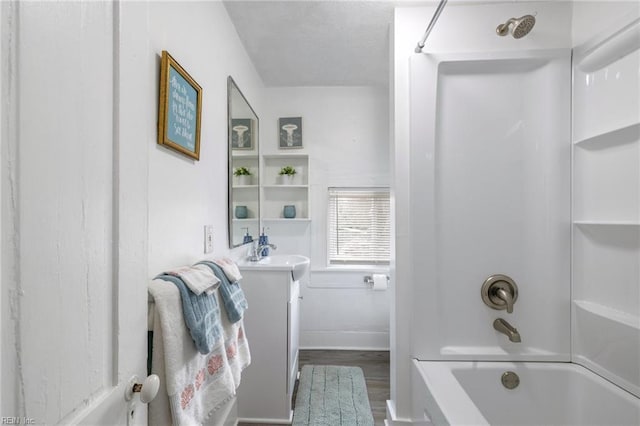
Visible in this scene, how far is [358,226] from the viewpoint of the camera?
282cm

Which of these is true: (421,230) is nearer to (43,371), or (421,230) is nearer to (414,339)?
(414,339)

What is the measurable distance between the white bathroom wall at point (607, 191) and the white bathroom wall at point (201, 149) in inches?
73.5

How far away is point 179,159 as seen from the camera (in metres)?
1.17

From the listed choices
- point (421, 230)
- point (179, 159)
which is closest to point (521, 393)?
point (421, 230)

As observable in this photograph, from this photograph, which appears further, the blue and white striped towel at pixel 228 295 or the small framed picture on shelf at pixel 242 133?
the small framed picture on shelf at pixel 242 133

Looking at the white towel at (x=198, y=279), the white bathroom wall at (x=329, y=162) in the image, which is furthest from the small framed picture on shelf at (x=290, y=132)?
the white towel at (x=198, y=279)

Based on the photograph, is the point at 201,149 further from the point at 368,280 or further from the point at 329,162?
the point at 368,280

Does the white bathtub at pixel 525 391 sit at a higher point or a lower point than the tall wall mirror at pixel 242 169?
lower

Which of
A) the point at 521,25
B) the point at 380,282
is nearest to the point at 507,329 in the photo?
the point at 380,282

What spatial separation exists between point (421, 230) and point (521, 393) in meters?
0.97

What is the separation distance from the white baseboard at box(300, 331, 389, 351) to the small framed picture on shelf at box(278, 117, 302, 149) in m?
1.89

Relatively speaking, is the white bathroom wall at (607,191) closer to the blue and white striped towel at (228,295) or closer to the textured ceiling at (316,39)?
the textured ceiling at (316,39)

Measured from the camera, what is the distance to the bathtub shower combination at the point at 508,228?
4.59ft

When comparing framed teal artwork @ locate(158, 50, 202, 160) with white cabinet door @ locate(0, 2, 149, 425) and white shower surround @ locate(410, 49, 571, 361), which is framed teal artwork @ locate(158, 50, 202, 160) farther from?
white shower surround @ locate(410, 49, 571, 361)
